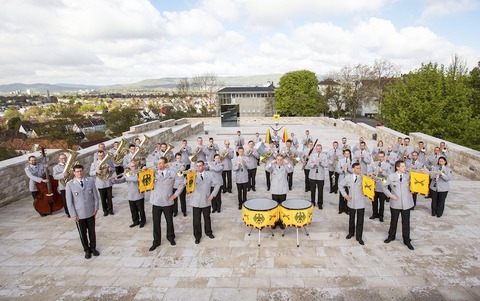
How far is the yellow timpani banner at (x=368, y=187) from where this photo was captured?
6.65m

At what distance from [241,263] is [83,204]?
344cm

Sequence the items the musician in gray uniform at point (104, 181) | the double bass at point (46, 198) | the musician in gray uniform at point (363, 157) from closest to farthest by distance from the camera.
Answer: the musician in gray uniform at point (104, 181) → the double bass at point (46, 198) → the musician in gray uniform at point (363, 157)

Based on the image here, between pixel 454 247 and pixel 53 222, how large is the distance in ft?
31.7

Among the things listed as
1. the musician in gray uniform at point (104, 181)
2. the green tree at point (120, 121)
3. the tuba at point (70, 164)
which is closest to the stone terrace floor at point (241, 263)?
the musician in gray uniform at point (104, 181)

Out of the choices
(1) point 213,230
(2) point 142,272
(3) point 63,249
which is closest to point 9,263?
(3) point 63,249

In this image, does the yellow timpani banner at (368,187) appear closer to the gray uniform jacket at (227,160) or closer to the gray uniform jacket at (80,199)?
the gray uniform jacket at (227,160)

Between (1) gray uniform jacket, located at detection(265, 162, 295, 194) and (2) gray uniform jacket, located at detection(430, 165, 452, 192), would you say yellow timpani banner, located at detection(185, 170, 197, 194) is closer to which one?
(1) gray uniform jacket, located at detection(265, 162, 295, 194)

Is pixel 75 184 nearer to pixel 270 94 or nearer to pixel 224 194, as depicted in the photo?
pixel 224 194

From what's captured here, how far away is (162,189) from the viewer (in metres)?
6.77

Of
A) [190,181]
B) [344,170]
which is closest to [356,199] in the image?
[344,170]

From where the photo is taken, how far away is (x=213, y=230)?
7590mm

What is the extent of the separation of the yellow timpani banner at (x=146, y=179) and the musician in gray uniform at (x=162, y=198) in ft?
0.69

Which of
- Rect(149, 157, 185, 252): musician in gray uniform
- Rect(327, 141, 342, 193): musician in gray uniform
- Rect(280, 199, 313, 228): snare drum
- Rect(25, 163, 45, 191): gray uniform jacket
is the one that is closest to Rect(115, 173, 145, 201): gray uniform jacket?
Rect(149, 157, 185, 252): musician in gray uniform

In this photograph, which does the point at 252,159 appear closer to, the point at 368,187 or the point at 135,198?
the point at 135,198
